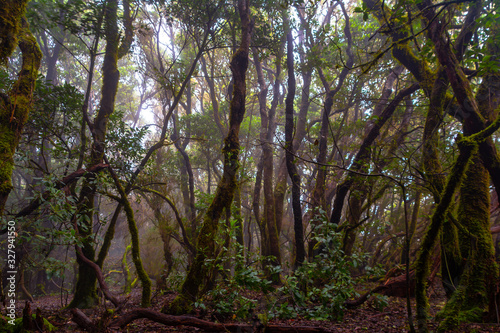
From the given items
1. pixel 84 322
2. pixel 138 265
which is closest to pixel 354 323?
pixel 84 322

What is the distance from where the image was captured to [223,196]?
4605 millimetres

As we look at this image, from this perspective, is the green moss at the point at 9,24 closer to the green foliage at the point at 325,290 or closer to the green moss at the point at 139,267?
the green moss at the point at 139,267

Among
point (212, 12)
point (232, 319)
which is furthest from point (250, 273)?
point (212, 12)

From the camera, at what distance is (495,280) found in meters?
3.35

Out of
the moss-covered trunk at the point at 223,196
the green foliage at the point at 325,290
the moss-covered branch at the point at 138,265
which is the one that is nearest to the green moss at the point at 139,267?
the moss-covered branch at the point at 138,265

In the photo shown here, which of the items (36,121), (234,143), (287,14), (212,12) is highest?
(287,14)

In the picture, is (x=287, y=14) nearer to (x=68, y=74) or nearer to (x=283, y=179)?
(x=283, y=179)

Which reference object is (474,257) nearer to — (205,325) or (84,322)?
(205,325)

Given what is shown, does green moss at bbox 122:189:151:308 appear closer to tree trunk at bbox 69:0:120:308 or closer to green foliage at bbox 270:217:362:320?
tree trunk at bbox 69:0:120:308

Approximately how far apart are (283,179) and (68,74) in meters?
17.3

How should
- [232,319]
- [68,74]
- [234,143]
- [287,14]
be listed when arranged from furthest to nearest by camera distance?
[68,74]
[287,14]
[234,143]
[232,319]

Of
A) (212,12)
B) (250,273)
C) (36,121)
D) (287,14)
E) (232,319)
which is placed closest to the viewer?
(250,273)

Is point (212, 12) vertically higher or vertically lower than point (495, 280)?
higher

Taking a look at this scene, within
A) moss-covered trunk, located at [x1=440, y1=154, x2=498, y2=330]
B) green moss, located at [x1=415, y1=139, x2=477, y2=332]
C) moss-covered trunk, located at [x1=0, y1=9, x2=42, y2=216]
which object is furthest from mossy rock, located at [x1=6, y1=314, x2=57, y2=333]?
moss-covered trunk, located at [x1=440, y1=154, x2=498, y2=330]
